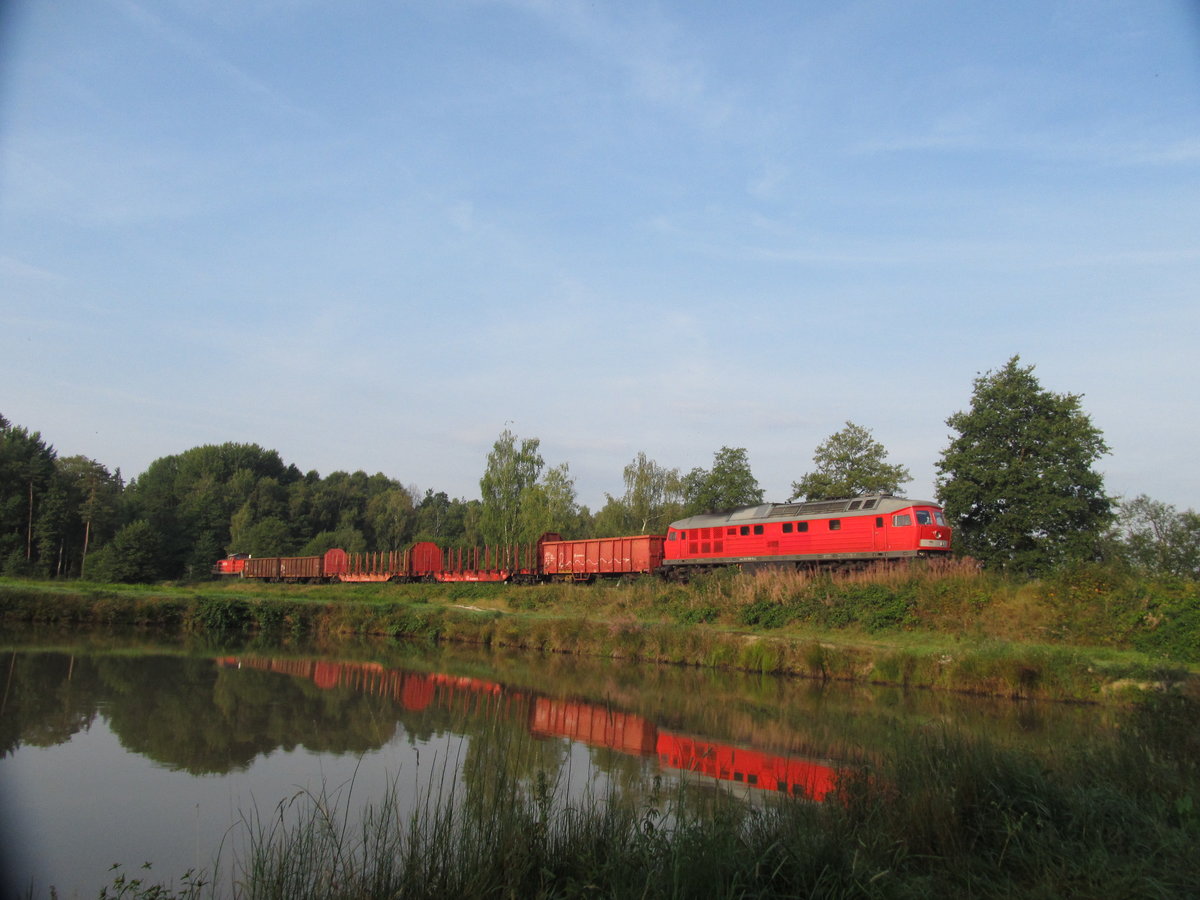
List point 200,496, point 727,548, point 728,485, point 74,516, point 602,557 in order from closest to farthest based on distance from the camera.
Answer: point 727,548 → point 602,557 → point 728,485 → point 74,516 → point 200,496

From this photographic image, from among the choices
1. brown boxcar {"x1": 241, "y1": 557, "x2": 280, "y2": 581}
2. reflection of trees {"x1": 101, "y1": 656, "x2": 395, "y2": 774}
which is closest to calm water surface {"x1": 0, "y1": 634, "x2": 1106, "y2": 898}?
reflection of trees {"x1": 101, "y1": 656, "x2": 395, "y2": 774}

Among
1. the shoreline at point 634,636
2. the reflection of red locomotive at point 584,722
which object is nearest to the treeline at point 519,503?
the shoreline at point 634,636

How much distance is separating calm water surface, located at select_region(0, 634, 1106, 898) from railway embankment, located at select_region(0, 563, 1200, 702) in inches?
55.6

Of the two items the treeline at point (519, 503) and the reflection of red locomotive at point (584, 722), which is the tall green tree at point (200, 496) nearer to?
the treeline at point (519, 503)

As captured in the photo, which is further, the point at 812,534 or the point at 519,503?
the point at 519,503

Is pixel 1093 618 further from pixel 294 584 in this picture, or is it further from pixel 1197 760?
pixel 294 584

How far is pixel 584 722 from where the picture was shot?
50.9ft

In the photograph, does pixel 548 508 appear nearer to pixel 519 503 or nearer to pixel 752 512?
pixel 519 503

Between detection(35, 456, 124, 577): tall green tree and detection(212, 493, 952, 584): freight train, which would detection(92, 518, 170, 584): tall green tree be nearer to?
detection(35, 456, 124, 577): tall green tree

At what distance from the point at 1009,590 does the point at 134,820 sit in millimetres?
23435

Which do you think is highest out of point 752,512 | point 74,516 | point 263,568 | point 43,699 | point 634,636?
point 74,516

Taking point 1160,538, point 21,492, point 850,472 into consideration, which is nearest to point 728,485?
point 850,472

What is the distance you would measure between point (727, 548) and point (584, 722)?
19.0 meters

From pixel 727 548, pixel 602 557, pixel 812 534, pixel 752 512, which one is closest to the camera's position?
pixel 812 534
